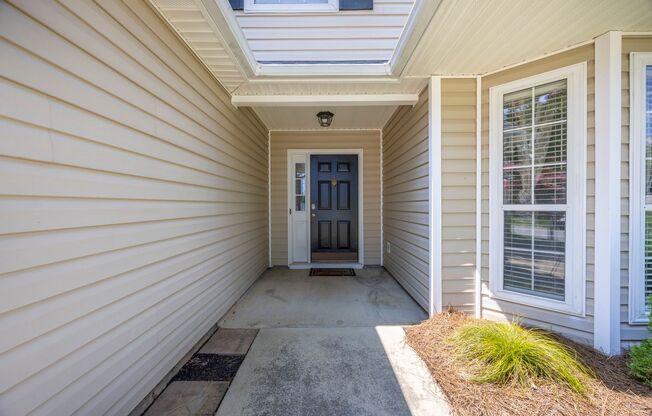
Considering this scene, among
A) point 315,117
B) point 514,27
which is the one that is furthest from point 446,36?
point 315,117

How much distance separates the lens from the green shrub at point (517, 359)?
5.35ft

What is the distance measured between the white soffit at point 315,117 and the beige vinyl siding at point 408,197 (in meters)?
0.23

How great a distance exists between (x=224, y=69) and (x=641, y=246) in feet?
11.9

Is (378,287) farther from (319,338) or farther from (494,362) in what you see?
(494,362)

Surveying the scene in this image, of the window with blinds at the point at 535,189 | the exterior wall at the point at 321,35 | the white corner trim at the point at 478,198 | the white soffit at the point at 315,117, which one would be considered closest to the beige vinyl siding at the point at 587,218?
the white corner trim at the point at 478,198

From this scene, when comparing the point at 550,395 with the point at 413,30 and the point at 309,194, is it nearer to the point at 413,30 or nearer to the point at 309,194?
the point at 413,30

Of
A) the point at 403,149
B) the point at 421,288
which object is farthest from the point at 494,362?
the point at 403,149

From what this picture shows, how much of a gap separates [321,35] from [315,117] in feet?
3.84

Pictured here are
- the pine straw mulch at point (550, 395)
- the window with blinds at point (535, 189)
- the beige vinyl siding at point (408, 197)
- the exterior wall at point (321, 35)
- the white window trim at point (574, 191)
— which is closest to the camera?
the pine straw mulch at point (550, 395)

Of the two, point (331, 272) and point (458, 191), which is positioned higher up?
point (458, 191)

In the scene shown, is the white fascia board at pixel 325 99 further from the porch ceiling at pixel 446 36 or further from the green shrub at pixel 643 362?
the green shrub at pixel 643 362

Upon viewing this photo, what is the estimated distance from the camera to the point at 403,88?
281 centimetres

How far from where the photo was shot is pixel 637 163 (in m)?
1.94

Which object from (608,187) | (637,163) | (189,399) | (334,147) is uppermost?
(334,147)
